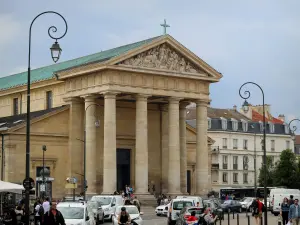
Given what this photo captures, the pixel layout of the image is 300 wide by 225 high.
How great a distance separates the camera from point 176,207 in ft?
163

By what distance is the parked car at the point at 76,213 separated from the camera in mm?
38438

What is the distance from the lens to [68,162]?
84438 mm

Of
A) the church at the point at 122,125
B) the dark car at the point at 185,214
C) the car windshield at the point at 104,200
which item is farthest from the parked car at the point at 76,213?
the church at the point at 122,125

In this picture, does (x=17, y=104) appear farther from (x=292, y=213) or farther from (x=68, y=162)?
(x=292, y=213)

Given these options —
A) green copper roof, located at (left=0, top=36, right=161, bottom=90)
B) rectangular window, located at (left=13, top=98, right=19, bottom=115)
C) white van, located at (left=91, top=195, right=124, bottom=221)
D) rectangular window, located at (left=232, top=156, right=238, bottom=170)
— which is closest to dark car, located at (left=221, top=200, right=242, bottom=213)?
green copper roof, located at (left=0, top=36, right=161, bottom=90)

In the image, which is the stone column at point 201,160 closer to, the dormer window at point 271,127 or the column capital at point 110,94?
the column capital at point 110,94

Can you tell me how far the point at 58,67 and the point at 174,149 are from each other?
23318mm

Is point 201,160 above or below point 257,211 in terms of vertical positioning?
above

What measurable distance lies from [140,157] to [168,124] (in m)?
7.81

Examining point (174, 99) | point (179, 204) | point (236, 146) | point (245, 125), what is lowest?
point (179, 204)

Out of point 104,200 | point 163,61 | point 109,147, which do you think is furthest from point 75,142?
point 104,200

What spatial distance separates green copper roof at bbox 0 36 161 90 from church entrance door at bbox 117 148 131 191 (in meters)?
10.9

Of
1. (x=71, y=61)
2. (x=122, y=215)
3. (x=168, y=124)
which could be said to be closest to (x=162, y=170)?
(x=168, y=124)

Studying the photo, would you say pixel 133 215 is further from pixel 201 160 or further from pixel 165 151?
pixel 165 151
